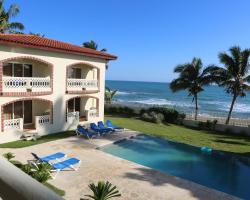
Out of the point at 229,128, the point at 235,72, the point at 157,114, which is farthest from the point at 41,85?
the point at 235,72

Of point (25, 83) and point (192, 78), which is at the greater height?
point (192, 78)

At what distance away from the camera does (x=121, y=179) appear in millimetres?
10781

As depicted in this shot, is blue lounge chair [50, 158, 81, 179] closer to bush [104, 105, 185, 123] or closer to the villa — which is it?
the villa

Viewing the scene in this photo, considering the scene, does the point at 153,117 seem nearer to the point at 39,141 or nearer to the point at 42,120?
the point at 42,120

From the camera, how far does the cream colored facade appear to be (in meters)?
16.0

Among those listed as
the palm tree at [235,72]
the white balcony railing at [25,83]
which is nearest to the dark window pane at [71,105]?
the white balcony railing at [25,83]

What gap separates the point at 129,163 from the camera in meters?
13.0

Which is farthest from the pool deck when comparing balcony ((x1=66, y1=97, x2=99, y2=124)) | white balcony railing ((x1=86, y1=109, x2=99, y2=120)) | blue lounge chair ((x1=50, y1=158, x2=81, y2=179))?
white balcony railing ((x1=86, y1=109, x2=99, y2=120))

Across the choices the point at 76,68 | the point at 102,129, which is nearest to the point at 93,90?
the point at 76,68

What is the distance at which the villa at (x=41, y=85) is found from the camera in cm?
1592

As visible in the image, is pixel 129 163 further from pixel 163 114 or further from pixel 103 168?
pixel 163 114

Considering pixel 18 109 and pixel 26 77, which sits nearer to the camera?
pixel 26 77

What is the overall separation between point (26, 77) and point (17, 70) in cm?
100

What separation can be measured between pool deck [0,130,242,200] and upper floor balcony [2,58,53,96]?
13.3 ft
